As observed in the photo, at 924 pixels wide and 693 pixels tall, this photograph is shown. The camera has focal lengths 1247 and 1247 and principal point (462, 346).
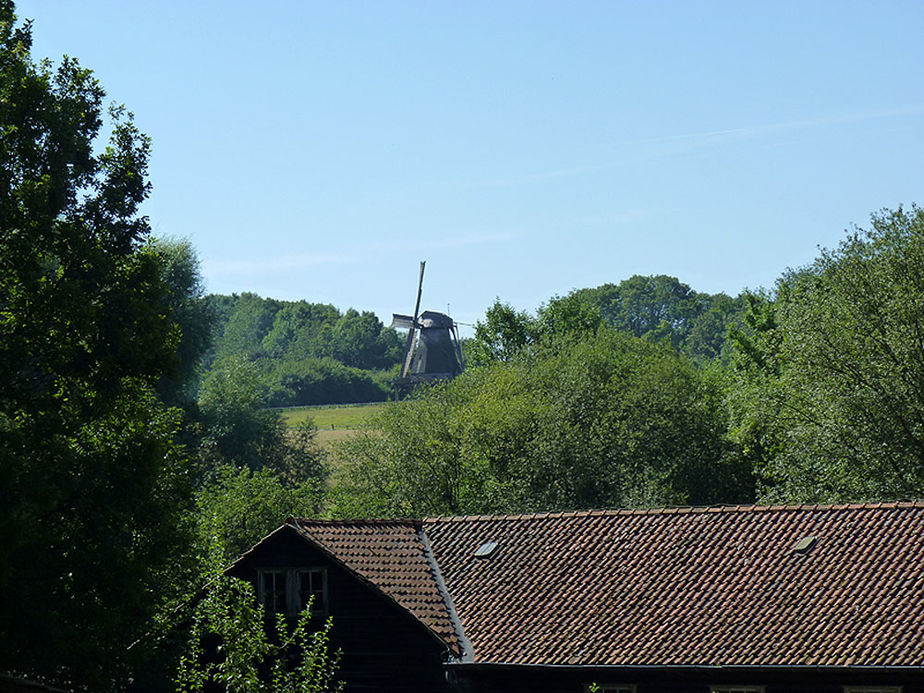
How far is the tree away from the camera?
22.9 metres

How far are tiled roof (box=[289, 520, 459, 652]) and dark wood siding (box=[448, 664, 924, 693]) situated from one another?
945mm

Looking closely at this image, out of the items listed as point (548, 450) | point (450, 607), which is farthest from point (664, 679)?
point (548, 450)

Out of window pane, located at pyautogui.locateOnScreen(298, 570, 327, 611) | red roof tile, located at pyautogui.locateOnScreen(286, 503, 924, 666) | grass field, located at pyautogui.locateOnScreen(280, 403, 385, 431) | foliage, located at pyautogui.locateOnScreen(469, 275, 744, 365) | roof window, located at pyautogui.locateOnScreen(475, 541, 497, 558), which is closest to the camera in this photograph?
red roof tile, located at pyautogui.locateOnScreen(286, 503, 924, 666)

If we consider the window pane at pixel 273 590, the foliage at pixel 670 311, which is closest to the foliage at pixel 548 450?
the window pane at pixel 273 590

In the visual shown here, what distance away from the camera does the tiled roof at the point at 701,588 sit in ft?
79.8

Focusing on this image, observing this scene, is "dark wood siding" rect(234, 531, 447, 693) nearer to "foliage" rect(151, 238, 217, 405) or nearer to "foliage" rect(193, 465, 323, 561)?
"foliage" rect(193, 465, 323, 561)

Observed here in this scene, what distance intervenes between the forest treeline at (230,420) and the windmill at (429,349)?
18.8 m

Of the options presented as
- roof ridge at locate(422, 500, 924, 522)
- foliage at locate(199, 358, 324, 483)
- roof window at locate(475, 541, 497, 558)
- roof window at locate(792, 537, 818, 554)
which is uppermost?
foliage at locate(199, 358, 324, 483)

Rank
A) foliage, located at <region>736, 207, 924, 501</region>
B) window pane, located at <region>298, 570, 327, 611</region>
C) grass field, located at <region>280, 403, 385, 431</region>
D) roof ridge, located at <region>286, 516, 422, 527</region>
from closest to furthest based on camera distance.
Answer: window pane, located at <region>298, 570, 327, 611</region>, roof ridge, located at <region>286, 516, 422, 527</region>, foliage, located at <region>736, 207, 924, 501</region>, grass field, located at <region>280, 403, 385, 431</region>

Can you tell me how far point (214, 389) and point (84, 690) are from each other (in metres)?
49.4

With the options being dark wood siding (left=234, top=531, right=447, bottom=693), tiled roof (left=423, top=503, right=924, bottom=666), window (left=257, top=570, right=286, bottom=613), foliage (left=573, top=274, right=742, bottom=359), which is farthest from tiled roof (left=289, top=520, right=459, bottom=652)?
foliage (left=573, top=274, right=742, bottom=359)

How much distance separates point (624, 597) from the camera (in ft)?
89.5

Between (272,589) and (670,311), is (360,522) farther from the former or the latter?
(670,311)

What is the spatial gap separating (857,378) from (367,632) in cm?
2316
